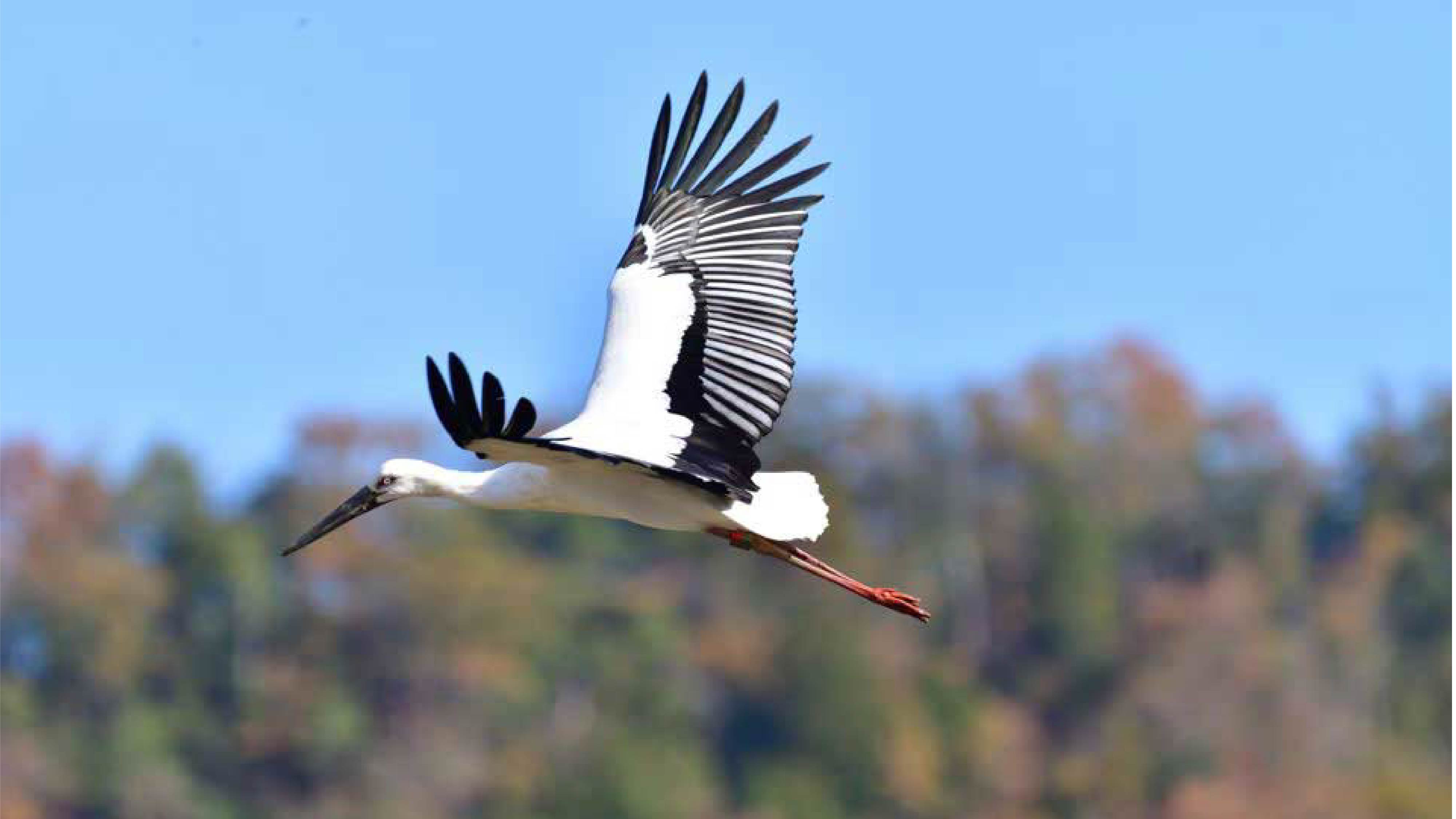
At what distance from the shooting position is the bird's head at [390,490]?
11570 mm

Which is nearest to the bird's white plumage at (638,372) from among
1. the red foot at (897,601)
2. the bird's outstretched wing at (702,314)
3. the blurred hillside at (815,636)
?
the bird's outstretched wing at (702,314)

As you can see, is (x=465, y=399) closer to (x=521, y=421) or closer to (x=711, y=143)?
(x=521, y=421)

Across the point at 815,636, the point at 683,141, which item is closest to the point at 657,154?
the point at 683,141

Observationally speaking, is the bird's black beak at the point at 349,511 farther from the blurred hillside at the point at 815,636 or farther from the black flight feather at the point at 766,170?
the blurred hillside at the point at 815,636

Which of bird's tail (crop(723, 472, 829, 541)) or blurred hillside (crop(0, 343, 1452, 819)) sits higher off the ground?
blurred hillside (crop(0, 343, 1452, 819))

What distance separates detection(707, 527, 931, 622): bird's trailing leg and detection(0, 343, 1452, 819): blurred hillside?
3561cm

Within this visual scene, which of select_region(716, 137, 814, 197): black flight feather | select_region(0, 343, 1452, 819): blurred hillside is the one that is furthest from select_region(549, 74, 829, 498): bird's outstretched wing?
select_region(0, 343, 1452, 819): blurred hillside

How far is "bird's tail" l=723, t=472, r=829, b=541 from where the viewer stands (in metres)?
11.2

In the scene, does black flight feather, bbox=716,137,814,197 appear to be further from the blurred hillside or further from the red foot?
the blurred hillside

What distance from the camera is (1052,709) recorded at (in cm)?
5775

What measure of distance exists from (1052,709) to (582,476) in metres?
47.2

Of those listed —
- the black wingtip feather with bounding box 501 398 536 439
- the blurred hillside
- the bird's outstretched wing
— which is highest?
the blurred hillside

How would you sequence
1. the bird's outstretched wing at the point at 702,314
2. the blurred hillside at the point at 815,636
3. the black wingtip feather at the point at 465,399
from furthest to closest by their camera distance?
1. the blurred hillside at the point at 815,636
2. the bird's outstretched wing at the point at 702,314
3. the black wingtip feather at the point at 465,399

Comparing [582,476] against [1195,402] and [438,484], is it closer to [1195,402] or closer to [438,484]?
[438,484]
